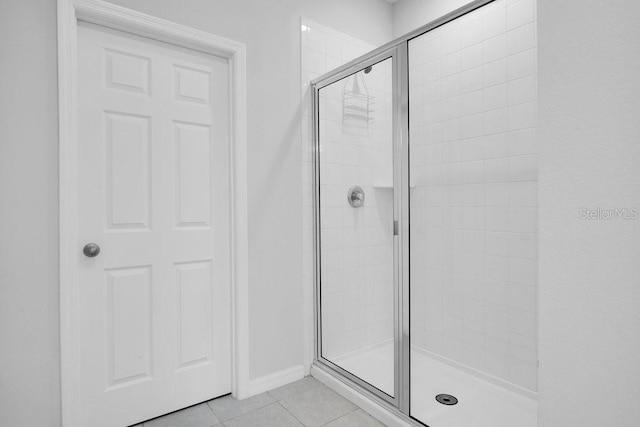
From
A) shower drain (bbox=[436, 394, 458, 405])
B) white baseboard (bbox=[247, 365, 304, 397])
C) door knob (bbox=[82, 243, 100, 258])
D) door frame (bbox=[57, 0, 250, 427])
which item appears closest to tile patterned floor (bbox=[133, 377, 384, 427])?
white baseboard (bbox=[247, 365, 304, 397])

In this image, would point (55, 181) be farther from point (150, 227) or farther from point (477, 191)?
point (477, 191)

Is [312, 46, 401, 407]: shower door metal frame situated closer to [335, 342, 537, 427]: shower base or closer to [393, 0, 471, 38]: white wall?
[335, 342, 537, 427]: shower base

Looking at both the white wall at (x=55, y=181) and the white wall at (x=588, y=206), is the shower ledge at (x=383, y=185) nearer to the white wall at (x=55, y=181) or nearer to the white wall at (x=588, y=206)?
the white wall at (x=55, y=181)

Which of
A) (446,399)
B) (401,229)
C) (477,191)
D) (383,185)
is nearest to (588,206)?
(401,229)

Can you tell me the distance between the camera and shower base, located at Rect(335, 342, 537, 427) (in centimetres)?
182

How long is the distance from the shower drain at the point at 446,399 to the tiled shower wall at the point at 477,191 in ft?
1.00

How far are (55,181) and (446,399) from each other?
218cm

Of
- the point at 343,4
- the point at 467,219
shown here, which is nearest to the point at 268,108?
the point at 343,4

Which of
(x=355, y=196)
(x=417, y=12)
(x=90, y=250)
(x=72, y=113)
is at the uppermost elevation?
(x=417, y=12)

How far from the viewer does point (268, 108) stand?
216cm

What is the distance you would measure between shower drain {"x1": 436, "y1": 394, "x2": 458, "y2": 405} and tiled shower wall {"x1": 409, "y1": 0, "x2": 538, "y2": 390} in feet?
1.00

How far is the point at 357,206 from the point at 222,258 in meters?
0.89

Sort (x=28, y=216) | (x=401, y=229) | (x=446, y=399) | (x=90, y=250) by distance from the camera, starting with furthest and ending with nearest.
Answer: (x=446, y=399) → (x=401, y=229) → (x=90, y=250) → (x=28, y=216)

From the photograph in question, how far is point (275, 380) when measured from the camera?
7.11 feet
